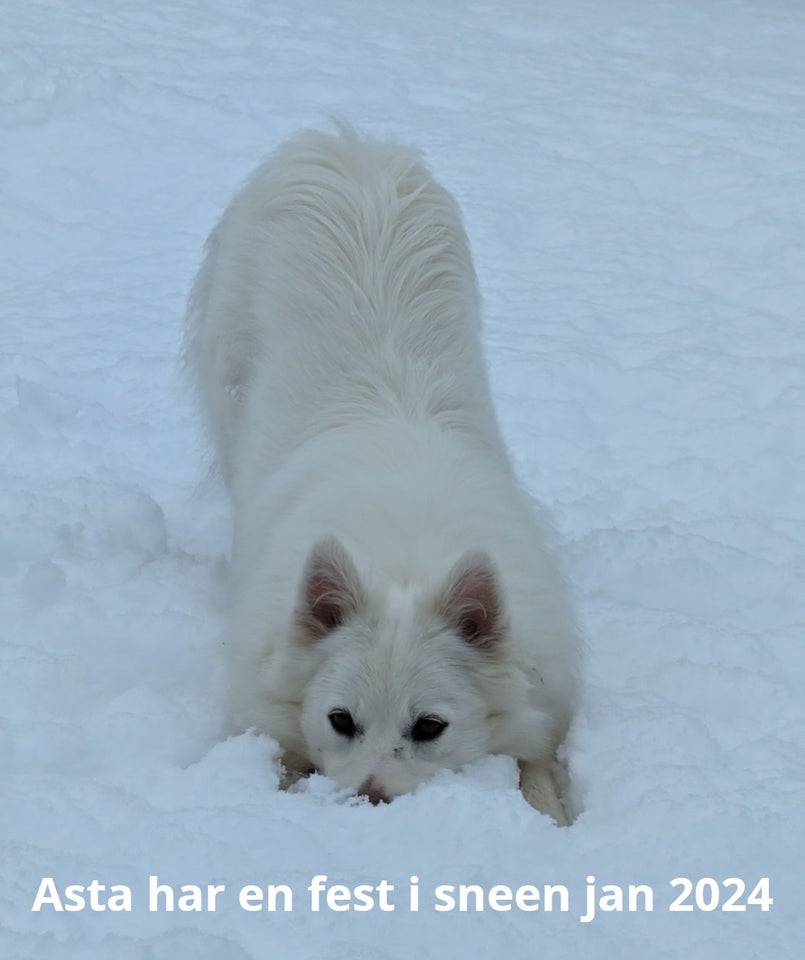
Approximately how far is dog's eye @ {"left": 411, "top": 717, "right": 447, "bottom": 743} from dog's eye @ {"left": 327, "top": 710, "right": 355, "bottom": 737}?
0.52 ft

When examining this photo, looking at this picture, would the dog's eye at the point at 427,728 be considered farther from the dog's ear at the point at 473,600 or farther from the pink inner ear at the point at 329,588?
the pink inner ear at the point at 329,588

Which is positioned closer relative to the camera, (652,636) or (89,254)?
(652,636)

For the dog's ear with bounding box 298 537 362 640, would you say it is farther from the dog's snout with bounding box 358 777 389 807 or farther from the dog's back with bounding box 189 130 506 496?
the dog's back with bounding box 189 130 506 496

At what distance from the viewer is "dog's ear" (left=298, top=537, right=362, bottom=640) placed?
3545mm

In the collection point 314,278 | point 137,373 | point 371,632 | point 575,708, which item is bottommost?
point 137,373

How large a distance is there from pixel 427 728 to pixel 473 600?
13.4 inches

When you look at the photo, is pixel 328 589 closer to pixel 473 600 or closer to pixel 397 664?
pixel 397 664

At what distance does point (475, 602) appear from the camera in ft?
11.7

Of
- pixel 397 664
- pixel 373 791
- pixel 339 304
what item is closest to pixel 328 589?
pixel 397 664

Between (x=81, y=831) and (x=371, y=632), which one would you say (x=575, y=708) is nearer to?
(x=371, y=632)

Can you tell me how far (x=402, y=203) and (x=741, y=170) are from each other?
17.1ft

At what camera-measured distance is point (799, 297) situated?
7.77 meters

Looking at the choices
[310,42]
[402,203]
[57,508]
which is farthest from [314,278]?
[310,42]

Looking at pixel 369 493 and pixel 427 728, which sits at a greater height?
pixel 369 493
